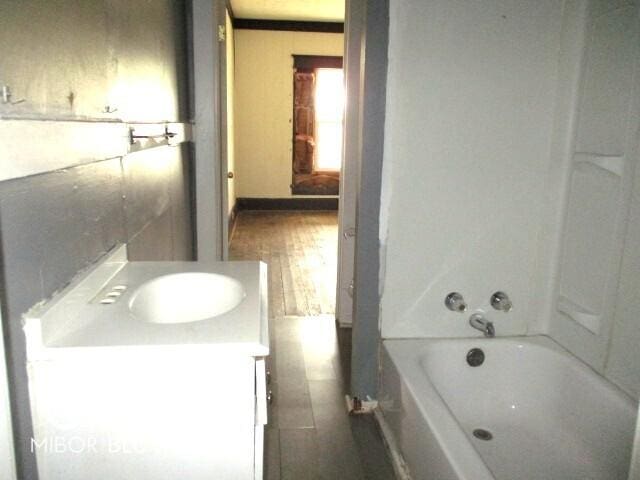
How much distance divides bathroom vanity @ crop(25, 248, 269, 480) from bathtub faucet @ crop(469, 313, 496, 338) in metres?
1.32

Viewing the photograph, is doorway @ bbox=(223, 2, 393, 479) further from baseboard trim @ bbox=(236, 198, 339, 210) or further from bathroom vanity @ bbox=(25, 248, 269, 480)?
bathroom vanity @ bbox=(25, 248, 269, 480)

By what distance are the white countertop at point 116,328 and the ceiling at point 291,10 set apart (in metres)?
5.40

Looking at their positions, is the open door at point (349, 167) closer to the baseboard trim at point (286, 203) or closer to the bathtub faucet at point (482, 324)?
the bathtub faucet at point (482, 324)

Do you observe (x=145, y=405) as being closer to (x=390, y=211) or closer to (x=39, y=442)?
(x=39, y=442)

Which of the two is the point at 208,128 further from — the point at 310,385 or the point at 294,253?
the point at 294,253

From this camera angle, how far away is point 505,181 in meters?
2.07

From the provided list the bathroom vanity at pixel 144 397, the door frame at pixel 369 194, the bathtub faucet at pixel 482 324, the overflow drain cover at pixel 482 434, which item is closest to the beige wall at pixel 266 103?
the door frame at pixel 369 194

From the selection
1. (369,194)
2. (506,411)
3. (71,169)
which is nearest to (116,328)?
(71,169)

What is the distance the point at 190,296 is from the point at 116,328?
402 millimetres

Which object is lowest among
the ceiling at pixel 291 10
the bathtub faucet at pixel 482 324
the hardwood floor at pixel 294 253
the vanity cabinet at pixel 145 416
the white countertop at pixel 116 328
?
the hardwood floor at pixel 294 253

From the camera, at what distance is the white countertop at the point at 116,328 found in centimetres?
92

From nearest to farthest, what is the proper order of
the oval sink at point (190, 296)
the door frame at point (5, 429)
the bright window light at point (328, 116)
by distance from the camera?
1. the door frame at point (5, 429)
2. the oval sink at point (190, 296)
3. the bright window light at point (328, 116)

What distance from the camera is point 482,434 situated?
1.96 m

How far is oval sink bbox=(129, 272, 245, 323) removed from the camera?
1336 mm
